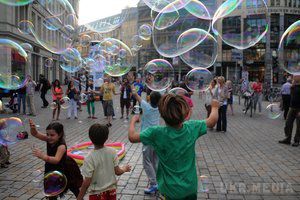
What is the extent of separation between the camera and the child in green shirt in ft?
8.89

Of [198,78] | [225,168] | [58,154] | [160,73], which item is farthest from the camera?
[160,73]

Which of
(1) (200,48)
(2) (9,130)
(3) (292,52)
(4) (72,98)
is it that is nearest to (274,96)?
(1) (200,48)

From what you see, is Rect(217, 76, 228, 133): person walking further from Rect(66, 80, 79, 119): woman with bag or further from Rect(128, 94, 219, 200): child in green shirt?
Rect(128, 94, 219, 200): child in green shirt

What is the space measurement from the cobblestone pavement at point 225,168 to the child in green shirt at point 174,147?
7.07ft

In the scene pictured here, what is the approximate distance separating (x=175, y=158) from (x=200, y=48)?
781cm

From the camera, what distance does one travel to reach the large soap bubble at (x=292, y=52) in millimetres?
7578

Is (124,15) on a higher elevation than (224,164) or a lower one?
higher

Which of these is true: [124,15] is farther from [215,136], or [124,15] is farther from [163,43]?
[215,136]

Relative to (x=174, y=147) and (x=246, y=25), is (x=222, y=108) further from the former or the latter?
(x=174, y=147)

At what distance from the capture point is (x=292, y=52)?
759 centimetres

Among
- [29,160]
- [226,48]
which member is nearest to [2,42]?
[29,160]

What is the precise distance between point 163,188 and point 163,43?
27.5 ft

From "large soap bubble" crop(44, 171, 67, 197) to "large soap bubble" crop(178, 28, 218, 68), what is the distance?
6.75 meters

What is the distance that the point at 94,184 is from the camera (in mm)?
3242
